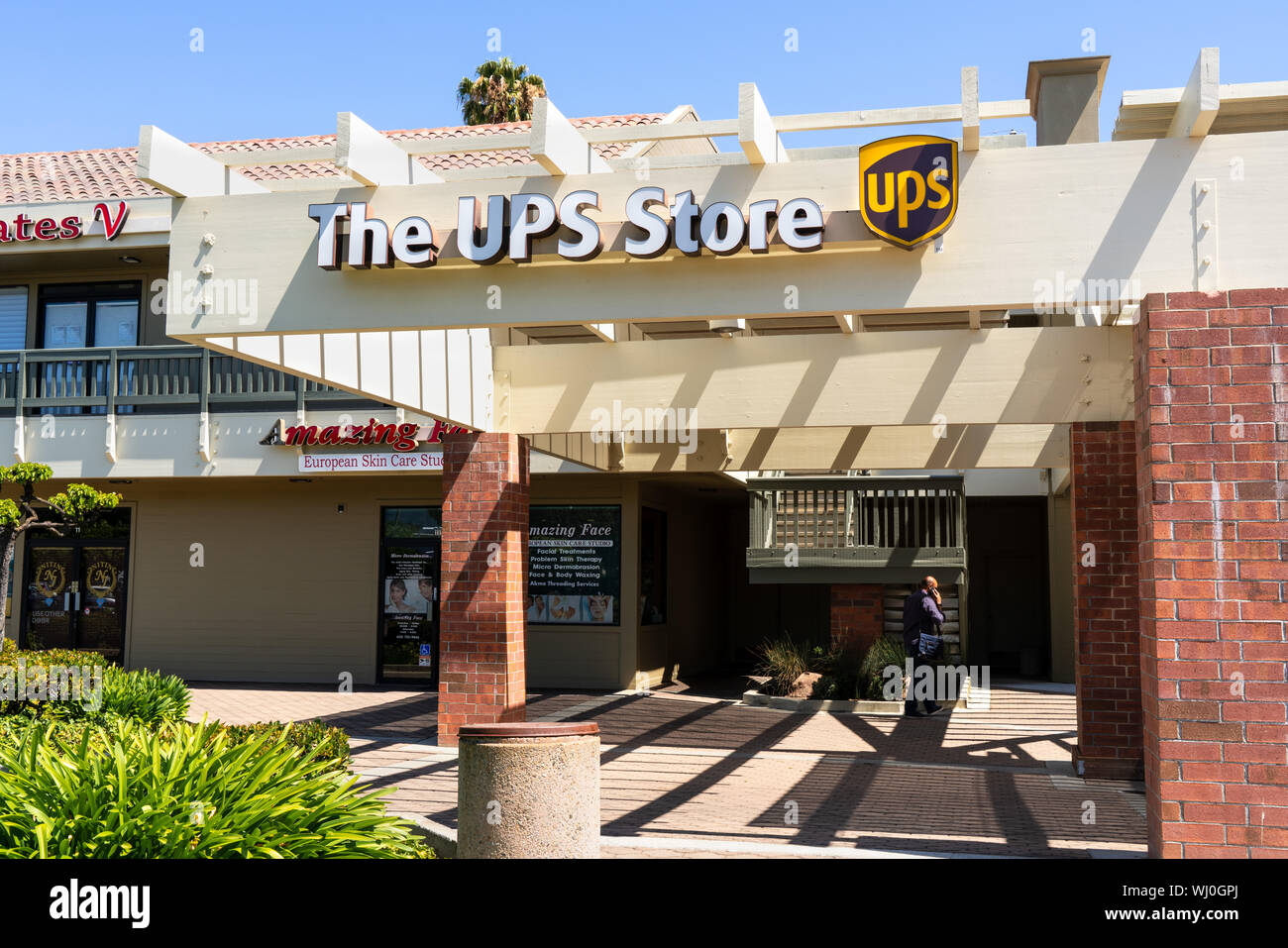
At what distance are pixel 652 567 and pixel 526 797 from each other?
13728 mm

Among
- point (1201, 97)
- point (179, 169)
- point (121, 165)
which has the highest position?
point (121, 165)

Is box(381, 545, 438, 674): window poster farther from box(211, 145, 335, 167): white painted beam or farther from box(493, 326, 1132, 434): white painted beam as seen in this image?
box(211, 145, 335, 167): white painted beam

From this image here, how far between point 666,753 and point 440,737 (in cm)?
237

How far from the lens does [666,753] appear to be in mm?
12109

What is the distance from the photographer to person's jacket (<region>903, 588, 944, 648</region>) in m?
15.4

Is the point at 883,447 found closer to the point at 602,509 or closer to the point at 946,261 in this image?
the point at 602,509

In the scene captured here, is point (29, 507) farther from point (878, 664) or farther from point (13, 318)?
point (878, 664)

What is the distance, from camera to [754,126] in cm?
727

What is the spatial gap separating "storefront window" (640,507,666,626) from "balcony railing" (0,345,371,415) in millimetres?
5059

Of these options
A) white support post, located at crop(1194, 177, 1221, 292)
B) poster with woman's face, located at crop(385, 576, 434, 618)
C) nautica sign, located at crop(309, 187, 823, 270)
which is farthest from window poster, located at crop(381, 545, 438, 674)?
white support post, located at crop(1194, 177, 1221, 292)

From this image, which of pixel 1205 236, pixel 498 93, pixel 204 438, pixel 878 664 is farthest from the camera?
pixel 498 93

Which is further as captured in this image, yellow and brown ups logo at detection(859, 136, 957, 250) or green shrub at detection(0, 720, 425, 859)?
yellow and brown ups logo at detection(859, 136, 957, 250)

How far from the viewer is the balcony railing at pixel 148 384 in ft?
59.5

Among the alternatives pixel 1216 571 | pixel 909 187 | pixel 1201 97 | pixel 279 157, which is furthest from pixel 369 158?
pixel 1216 571
